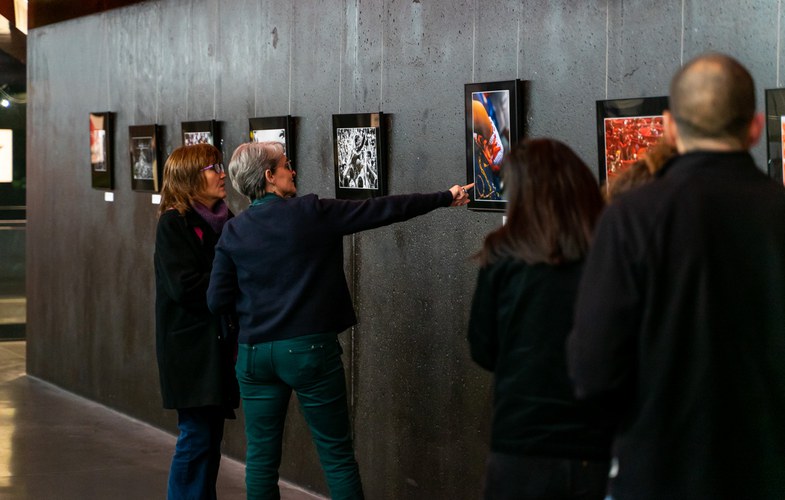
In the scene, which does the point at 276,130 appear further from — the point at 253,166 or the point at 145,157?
the point at 253,166

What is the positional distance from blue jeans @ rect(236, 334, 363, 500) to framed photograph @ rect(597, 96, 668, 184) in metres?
1.21

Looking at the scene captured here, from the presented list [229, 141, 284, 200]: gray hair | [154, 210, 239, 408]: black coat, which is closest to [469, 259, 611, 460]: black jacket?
[229, 141, 284, 200]: gray hair

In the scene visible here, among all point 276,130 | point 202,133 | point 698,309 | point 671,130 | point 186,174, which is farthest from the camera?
point 202,133

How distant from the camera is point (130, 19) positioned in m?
7.93

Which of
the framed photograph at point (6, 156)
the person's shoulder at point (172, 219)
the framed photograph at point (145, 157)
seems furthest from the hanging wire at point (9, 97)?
the person's shoulder at point (172, 219)

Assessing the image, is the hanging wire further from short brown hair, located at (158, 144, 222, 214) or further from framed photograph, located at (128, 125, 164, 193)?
short brown hair, located at (158, 144, 222, 214)

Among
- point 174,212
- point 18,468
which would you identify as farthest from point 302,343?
point 18,468

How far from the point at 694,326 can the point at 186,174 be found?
2.97 meters

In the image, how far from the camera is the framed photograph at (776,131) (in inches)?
141

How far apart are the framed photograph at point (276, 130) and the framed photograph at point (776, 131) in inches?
117

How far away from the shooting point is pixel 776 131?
3.59 m

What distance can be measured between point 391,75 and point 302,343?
1632 mm

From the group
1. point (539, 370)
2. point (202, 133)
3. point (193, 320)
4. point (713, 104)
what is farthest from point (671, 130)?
point (202, 133)

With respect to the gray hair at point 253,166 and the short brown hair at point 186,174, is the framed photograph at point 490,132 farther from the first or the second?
the short brown hair at point 186,174
